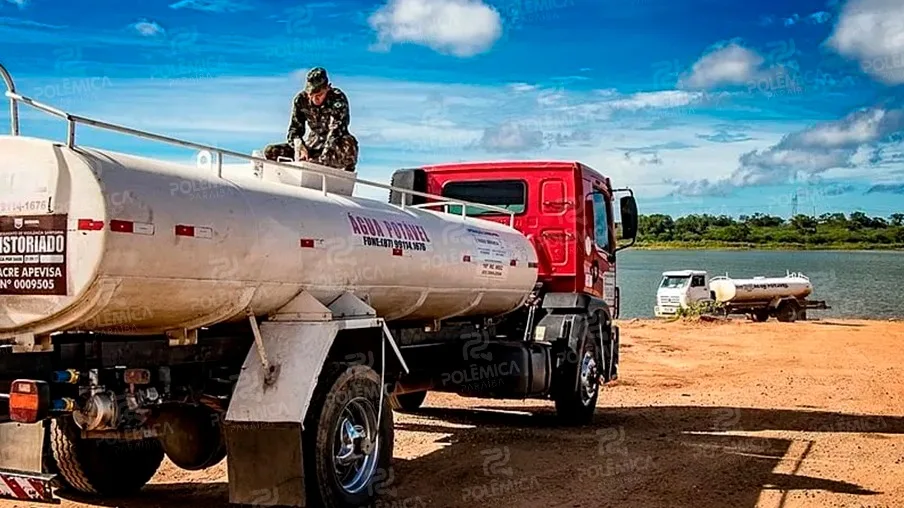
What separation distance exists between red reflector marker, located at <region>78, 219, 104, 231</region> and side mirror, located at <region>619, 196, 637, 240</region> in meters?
9.05

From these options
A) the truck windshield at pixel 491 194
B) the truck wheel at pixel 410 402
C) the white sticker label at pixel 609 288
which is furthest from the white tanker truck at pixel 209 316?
the white sticker label at pixel 609 288

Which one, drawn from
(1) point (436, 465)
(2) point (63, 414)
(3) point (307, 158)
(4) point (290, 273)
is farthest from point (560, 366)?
(2) point (63, 414)

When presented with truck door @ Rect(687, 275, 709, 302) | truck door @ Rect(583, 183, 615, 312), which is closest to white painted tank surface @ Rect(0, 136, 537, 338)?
truck door @ Rect(583, 183, 615, 312)

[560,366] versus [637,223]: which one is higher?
[637,223]

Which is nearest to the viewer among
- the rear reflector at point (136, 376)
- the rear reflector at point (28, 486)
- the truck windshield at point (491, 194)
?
the rear reflector at point (28, 486)

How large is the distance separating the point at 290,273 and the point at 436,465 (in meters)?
3.35

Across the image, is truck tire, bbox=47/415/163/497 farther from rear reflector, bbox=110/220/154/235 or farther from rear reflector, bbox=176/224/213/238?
rear reflector, bbox=110/220/154/235

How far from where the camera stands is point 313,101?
9375 mm

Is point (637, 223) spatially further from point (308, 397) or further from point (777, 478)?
point (308, 397)

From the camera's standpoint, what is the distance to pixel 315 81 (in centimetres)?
932

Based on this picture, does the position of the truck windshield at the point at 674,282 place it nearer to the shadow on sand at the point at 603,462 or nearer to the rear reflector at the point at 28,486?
the shadow on sand at the point at 603,462

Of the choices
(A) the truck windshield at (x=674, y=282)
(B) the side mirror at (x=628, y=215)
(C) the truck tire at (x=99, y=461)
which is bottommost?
(C) the truck tire at (x=99, y=461)

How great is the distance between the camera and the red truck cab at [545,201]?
481 inches

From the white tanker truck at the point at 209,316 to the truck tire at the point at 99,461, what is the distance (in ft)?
0.05
